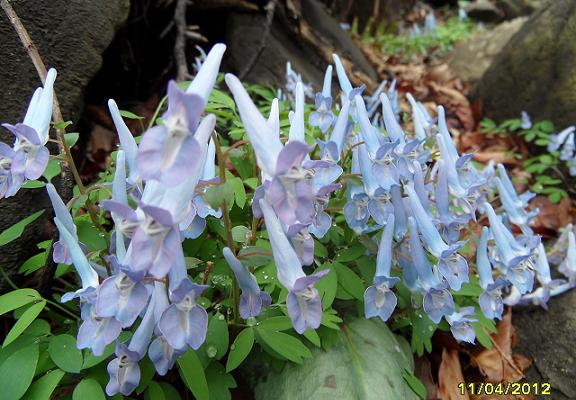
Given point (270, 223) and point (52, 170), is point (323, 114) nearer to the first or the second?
point (270, 223)

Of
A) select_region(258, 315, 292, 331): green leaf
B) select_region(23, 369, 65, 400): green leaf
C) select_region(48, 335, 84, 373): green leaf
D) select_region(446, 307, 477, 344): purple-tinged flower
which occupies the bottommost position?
select_region(23, 369, 65, 400): green leaf

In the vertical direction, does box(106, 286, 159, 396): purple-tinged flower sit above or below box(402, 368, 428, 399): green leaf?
above

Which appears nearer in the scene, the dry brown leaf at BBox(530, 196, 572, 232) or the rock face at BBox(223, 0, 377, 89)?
the dry brown leaf at BBox(530, 196, 572, 232)

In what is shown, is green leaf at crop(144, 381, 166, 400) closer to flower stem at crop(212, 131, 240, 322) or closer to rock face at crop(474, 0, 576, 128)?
flower stem at crop(212, 131, 240, 322)

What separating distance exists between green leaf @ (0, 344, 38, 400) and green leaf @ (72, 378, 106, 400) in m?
0.16

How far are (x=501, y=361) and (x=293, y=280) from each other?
1.89 m

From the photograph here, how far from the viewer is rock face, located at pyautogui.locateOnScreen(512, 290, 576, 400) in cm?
258

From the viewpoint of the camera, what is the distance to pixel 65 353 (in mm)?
1612

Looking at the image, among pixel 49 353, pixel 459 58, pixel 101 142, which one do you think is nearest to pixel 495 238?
pixel 49 353

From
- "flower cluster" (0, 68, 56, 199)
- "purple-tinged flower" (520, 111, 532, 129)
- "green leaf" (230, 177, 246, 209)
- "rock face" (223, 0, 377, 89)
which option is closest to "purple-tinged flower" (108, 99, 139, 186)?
"flower cluster" (0, 68, 56, 199)

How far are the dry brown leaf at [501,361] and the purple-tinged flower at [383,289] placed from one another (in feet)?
3.80

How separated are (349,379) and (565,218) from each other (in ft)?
10.1

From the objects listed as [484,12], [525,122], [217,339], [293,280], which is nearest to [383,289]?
[293,280]

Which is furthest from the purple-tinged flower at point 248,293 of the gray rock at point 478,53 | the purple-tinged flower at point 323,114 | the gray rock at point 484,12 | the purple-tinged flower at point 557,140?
the gray rock at point 484,12
